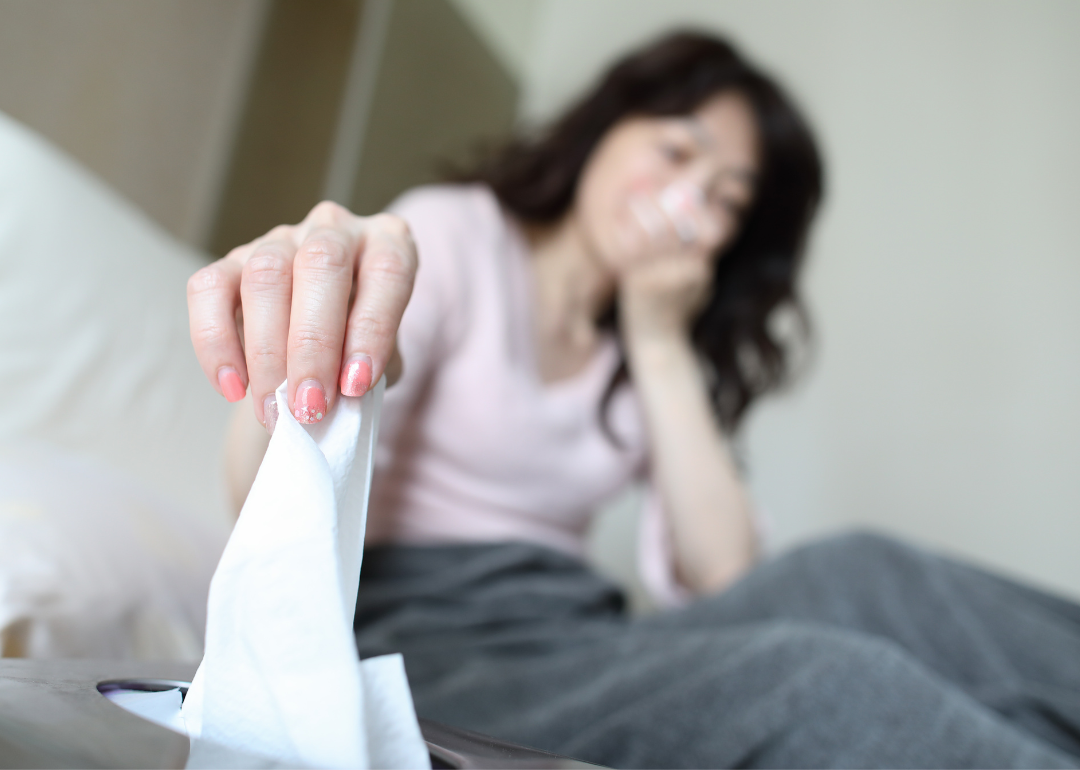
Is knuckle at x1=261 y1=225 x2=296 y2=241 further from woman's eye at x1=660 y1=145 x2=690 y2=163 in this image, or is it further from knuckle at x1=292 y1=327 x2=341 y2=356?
woman's eye at x1=660 y1=145 x2=690 y2=163

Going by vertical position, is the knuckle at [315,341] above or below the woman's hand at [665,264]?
below

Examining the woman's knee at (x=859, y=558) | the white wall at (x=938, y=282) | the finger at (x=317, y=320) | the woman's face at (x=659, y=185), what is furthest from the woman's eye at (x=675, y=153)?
the finger at (x=317, y=320)

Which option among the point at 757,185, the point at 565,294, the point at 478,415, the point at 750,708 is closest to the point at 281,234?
the point at 750,708

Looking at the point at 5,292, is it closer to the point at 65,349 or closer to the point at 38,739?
the point at 65,349

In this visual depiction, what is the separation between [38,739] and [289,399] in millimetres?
84

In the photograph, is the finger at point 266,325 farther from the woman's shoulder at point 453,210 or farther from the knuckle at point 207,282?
the woman's shoulder at point 453,210

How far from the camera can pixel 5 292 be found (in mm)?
448

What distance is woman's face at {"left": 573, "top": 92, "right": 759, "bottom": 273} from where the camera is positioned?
797 millimetres

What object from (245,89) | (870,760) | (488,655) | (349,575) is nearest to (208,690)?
(349,575)

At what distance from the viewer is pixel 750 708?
330 mm

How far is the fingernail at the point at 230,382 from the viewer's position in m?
0.20

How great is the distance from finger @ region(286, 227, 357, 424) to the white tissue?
1 cm

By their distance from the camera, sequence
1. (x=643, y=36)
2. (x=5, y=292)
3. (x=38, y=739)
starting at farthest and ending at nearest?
(x=643, y=36) → (x=5, y=292) → (x=38, y=739)

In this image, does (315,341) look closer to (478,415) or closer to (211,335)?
(211,335)
